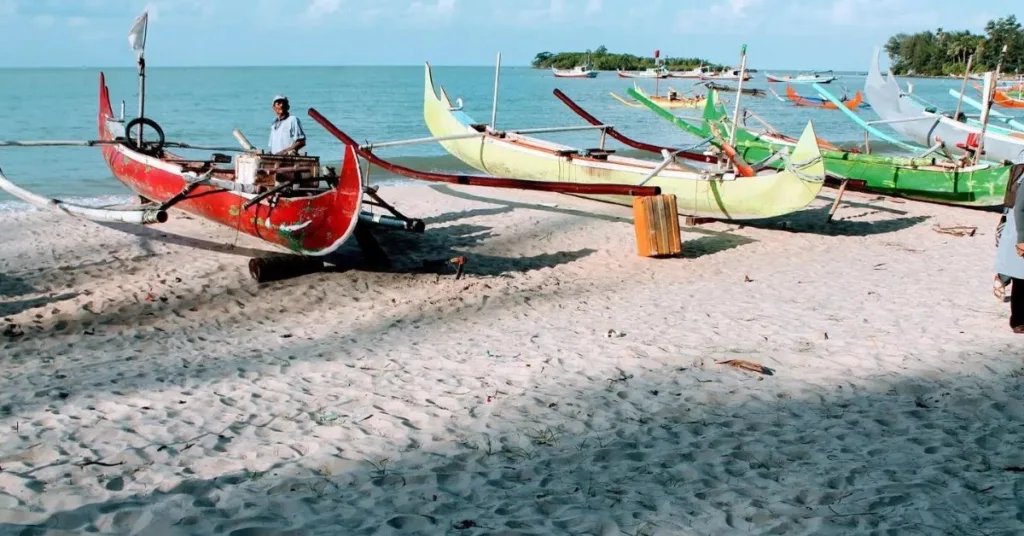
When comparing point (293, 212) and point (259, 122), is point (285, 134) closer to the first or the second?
point (293, 212)

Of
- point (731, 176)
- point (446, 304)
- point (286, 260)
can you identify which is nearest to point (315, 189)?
point (286, 260)

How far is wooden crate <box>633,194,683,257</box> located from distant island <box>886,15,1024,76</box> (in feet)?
246

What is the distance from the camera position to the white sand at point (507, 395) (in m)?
3.49

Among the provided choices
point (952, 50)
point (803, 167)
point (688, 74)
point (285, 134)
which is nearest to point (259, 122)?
point (285, 134)

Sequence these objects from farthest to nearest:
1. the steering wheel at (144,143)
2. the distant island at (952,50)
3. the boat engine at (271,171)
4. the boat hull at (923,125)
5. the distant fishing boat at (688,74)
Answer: the distant island at (952,50), the distant fishing boat at (688,74), the boat hull at (923,125), the steering wheel at (144,143), the boat engine at (271,171)

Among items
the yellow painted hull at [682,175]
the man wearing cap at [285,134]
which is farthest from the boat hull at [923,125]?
the man wearing cap at [285,134]

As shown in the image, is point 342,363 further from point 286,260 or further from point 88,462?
point 286,260

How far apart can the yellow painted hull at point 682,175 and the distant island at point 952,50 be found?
7255 cm

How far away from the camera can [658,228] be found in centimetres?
901

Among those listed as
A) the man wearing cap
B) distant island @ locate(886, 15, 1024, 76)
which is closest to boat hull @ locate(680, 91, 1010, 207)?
the man wearing cap

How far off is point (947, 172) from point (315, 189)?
9.03 metres

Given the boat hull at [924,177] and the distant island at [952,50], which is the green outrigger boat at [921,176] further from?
the distant island at [952,50]

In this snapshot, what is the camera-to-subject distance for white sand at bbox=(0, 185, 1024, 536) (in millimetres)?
3490

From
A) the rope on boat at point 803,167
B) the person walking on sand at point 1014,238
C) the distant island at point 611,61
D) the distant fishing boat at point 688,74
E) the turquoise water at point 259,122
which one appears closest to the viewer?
the person walking on sand at point 1014,238
